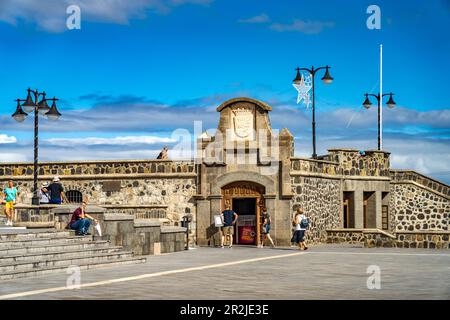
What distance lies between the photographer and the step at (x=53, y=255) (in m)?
17.2

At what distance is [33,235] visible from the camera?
65.2 ft

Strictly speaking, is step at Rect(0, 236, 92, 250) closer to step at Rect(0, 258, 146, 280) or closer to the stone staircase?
the stone staircase

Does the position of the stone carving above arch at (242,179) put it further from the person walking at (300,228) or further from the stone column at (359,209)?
the stone column at (359,209)

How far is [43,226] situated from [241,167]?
10.6 m

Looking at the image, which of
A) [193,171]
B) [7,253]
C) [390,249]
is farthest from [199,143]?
[7,253]

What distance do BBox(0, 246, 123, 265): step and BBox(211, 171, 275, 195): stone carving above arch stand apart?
9.46 m

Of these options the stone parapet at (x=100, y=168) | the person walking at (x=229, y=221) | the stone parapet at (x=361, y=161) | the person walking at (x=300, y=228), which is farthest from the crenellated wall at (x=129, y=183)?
the stone parapet at (x=361, y=161)

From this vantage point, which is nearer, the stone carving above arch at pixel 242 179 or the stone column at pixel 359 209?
the stone carving above arch at pixel 242 179

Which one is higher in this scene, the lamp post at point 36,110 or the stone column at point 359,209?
the lamp post at point 36,110

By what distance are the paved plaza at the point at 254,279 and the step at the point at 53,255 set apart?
3.51 feet

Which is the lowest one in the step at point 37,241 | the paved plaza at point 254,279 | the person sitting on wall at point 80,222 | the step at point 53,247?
the paved plaza at point 254,279
